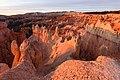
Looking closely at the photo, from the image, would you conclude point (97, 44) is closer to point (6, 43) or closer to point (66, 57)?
point (66, 57)

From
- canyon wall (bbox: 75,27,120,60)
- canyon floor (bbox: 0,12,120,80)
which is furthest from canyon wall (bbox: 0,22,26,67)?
canyon wall (bbox: 75,27,120,60)

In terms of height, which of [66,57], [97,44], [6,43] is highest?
[66,57]

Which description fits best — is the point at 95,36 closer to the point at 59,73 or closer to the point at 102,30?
the point at 102,30

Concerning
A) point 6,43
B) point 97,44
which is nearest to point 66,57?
point 97,44

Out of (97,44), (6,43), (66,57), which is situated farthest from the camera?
(6,43)

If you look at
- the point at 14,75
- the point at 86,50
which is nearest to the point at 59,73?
the point at 14,75

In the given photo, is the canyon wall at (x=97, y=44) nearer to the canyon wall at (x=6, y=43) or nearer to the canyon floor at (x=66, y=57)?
the canyon floor at (x=66, y=57)

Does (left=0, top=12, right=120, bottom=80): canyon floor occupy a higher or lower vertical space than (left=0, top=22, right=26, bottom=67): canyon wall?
higher

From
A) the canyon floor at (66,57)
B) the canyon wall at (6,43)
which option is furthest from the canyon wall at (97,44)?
the canyon wall at (6,43)

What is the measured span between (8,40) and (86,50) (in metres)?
9.76

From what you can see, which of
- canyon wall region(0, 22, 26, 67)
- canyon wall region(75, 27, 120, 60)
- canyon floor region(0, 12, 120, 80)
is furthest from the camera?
canyon wall region(0, 22, 26, 67)

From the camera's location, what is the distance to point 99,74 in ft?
18.6

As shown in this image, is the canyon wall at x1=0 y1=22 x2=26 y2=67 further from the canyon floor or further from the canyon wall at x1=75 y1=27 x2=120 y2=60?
the canyon wall at x1=75 y1=27 x2=120 y2=60

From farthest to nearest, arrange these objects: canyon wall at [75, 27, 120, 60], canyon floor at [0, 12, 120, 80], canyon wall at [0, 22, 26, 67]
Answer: canyon wall at [0, 22, 26, 67] → canyon wall at [75, 27, 120, 60] → canyon floor at [0, 12, 120, 80]
